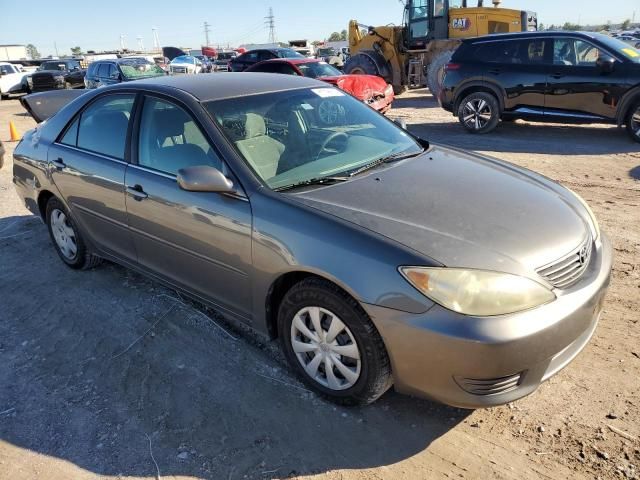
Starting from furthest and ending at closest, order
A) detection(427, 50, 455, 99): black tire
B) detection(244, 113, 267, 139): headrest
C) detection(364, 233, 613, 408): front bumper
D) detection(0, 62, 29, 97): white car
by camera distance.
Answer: detection(0, 62, 29, 97): white car
detection(427, 50, 455, 99): black tire
detection(244, 113, 267, 139): headrest
detection(364, 233, 613, 408): front bumper

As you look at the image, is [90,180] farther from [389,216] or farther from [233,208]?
[389,216]

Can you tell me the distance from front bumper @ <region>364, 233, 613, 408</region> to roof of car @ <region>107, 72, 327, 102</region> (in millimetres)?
1859

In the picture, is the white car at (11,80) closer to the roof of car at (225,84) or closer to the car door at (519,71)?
Answer: the car door at (519,71)

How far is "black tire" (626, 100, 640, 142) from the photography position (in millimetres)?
8617

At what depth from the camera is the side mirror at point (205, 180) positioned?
2883 mm

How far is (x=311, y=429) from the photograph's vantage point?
2.67 m

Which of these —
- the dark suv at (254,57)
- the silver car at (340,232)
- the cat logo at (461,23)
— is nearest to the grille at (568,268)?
the silver car at (340,232)

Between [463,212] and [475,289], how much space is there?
587 millimetres

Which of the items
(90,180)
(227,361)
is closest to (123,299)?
(90,180)

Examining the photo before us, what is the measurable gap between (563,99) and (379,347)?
8209 millimetres

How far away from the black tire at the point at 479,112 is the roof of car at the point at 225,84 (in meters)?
6.78

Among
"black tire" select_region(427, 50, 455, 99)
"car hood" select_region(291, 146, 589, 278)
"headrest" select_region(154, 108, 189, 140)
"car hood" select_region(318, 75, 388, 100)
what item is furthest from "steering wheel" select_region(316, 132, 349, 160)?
"black tire" select_region(427, 50, 455, 99)

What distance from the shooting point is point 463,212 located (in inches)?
109

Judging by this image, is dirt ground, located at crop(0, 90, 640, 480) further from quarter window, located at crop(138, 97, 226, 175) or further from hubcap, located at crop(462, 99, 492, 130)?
hubcap, located at crop(462, 99, 492, 130)
